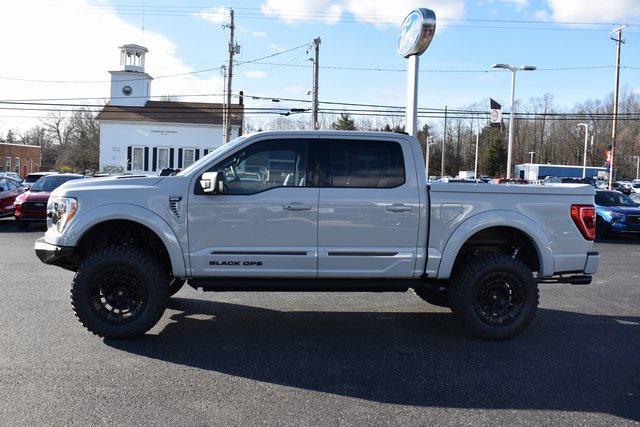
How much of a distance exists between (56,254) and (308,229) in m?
2.60

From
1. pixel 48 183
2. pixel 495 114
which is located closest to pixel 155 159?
pixel 495 114

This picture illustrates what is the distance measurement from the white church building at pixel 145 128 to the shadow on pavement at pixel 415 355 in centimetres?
4291

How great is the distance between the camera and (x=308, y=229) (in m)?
5.62

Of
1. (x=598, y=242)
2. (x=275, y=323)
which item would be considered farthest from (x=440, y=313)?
(x=598, y=242)

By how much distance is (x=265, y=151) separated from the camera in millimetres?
5793

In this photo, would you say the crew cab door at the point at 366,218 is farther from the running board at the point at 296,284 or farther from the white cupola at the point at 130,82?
the white cupola at the point at 130,82

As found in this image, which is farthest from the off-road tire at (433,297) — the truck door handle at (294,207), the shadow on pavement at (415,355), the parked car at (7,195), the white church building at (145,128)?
the white church building at (145,128)

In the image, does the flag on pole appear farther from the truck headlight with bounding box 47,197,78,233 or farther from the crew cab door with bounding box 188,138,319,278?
the truck headlight with bounding box 47,197,78,233

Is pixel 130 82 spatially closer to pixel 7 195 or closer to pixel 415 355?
pixel 7 195

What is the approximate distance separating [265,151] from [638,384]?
13.4ft

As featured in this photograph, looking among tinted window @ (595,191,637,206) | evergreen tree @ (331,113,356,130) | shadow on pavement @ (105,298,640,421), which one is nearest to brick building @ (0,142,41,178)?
evergreen tree @ (331,113,356,130)

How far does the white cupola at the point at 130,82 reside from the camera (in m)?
49.5

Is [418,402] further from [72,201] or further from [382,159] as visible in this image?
[72,201]

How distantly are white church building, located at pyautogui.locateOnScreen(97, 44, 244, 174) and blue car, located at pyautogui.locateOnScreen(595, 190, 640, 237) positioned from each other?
115 ft
